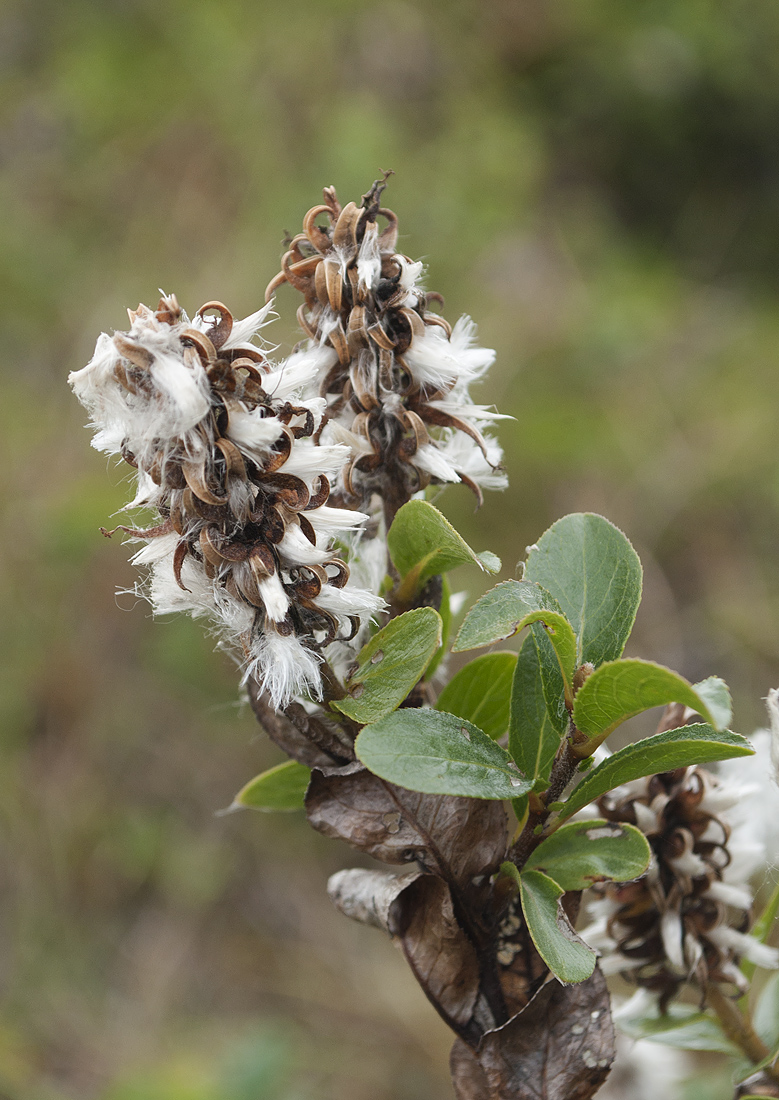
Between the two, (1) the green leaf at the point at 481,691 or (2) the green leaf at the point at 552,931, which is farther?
(1) the green leaf at the point at 481,691

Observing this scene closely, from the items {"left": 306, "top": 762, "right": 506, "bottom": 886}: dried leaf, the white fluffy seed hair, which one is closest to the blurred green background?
{"left": 306, "top": 762, "right": 506, "bottom": 886}: dried leaf

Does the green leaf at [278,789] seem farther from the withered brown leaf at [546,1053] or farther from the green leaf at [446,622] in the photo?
the withered brown leaf at [546,1053]

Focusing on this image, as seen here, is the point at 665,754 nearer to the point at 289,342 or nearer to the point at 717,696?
the point at 717,696

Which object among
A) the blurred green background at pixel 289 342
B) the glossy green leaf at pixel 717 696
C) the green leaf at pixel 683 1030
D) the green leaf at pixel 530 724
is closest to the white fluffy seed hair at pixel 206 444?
the green leaf at pixel 530 724

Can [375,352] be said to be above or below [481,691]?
above

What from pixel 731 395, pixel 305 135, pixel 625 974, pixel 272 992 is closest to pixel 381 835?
pixel 625 974

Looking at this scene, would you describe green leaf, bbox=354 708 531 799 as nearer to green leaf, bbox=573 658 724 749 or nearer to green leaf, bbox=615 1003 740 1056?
green leaf, bbox=573 658 724 749

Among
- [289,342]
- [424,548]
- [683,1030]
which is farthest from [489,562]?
[289,342]
